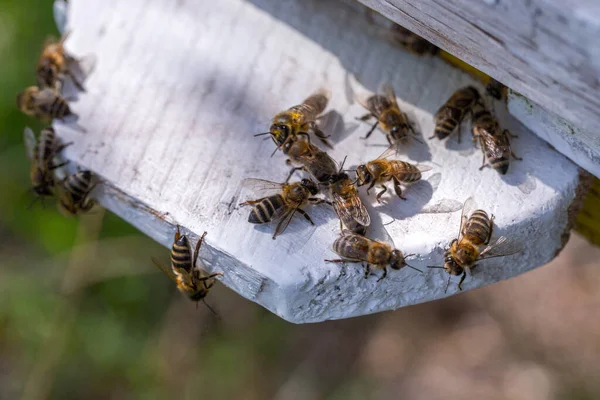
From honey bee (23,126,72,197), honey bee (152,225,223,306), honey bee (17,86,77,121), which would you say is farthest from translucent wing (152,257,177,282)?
honey bee (17,86,77,121)

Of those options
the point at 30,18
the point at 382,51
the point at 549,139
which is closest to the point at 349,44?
the point at 382,51

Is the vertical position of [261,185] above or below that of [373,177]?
below

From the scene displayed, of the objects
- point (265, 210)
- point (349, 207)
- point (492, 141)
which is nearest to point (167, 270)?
point (265, 210)

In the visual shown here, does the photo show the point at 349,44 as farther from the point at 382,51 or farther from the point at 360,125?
the point at 360,125

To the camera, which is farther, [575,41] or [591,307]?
[591,307]

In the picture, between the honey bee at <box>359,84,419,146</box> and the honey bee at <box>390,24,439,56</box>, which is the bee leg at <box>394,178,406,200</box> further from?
the honey bee at <box>390,24,439,56</box>

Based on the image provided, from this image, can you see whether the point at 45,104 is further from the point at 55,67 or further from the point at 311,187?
the point at 311,187
